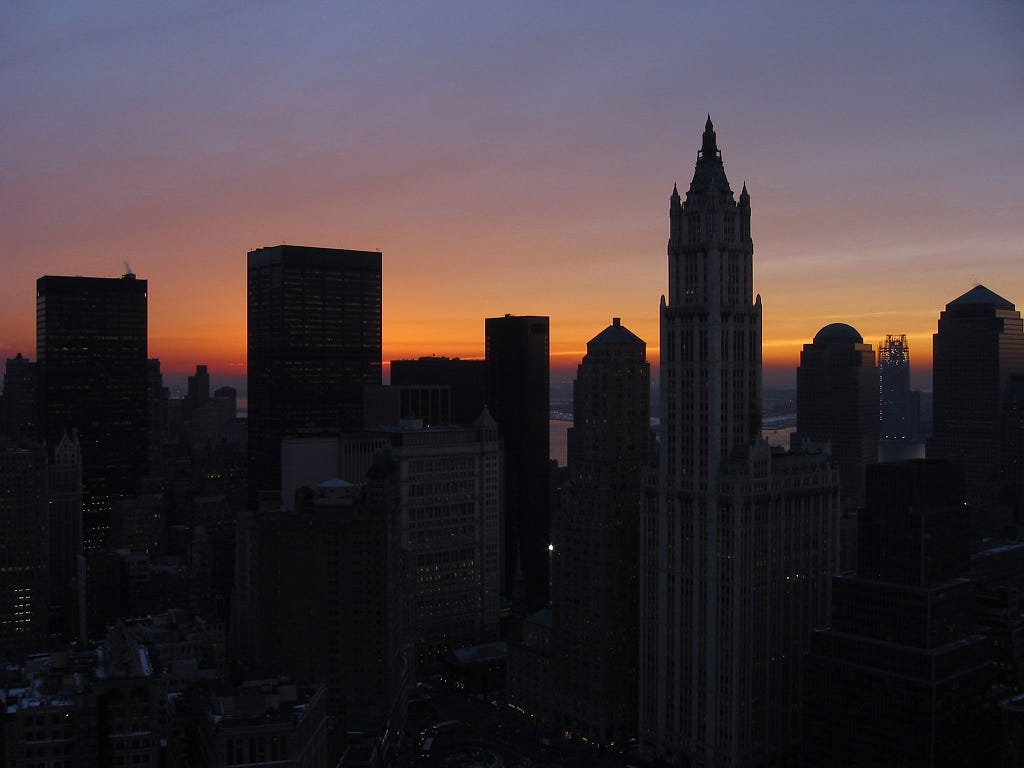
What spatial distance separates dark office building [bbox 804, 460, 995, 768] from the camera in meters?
111

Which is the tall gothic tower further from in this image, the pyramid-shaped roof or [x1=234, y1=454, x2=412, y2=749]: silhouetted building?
[x1=234, y1=454, x2=412, y2=749]: silhouetted building

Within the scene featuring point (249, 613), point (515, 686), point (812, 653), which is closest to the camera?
point (812, 653)

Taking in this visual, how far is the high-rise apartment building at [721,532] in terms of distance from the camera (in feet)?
423

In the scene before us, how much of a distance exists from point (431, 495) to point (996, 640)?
10119 cm

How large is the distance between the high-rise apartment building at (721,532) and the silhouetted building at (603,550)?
743cm

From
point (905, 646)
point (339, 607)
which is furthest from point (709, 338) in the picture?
point (339, 607)

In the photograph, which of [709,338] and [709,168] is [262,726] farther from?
[709,168]

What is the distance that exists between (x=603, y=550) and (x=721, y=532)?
21.0 meters

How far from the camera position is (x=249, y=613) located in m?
177

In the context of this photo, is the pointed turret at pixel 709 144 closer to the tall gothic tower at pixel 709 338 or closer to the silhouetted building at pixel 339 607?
the tall gothic tower at pixel 709 338

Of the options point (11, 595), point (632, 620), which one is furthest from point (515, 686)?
point (11, 595)

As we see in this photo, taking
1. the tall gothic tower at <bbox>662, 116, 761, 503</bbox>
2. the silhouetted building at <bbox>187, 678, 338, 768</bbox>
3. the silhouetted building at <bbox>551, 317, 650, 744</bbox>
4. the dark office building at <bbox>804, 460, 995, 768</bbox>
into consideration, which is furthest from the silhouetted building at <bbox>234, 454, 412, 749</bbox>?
the dark office building at <bbox>804, 460, 995, 768</bbox>

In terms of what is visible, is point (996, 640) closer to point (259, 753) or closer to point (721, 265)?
point (721, 265)

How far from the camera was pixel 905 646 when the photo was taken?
114 metres
